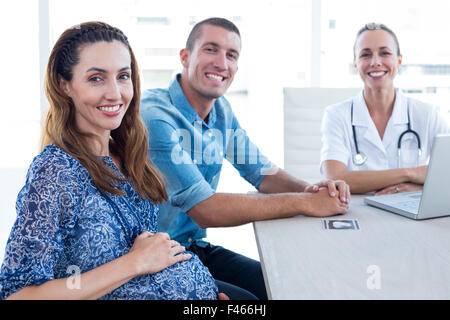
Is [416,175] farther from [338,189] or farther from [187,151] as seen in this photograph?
[187,151]

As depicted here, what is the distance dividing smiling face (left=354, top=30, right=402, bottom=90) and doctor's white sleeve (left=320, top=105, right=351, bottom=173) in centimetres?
19

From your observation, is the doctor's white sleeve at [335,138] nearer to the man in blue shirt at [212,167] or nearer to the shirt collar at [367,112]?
the shirt collar at [367,112]

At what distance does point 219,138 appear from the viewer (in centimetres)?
179

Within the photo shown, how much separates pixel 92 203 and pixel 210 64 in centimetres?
94

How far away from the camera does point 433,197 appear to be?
3.96 ft

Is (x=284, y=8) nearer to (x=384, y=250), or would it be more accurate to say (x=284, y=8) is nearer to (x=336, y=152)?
(x=336, y=152)

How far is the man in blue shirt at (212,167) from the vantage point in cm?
132

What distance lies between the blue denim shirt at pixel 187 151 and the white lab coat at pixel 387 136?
1.11ft

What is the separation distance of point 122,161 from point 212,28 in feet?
2.49

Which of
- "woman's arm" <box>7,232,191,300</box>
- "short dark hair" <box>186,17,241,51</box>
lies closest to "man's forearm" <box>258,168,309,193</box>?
"short dark hair" <box>186,17,241,51</box>

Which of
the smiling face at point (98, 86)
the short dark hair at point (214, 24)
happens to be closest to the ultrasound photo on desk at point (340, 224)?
the smiling face at point (98, 86)

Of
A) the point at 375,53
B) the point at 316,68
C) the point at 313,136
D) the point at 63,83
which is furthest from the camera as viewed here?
the point at 316,68

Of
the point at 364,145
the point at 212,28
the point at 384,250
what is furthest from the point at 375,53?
the point at 384,250
